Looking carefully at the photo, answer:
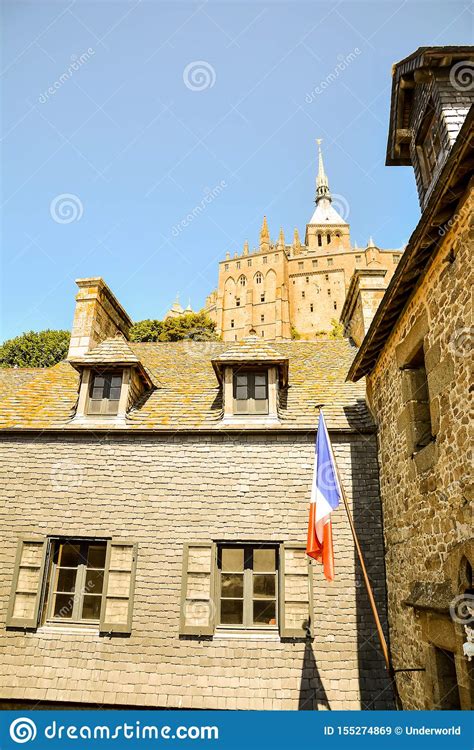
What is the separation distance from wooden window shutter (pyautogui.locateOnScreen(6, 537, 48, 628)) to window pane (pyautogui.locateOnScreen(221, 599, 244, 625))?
3284mm

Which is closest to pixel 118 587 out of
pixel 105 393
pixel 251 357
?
pixel 105 393

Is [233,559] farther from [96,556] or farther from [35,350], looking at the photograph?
[35,350]

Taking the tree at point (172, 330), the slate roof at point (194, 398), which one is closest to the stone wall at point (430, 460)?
the slate roof at point (194, 398)

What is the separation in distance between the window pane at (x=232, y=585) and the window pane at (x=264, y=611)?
344mm

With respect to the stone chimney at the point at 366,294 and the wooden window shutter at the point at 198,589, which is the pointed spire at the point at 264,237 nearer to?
the stone chimney at the point at 366,294

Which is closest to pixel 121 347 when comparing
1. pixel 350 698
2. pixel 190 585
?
pixel 190 585

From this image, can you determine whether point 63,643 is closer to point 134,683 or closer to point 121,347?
point 134,683

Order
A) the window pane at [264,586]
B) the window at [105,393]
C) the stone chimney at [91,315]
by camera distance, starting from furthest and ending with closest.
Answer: the stone chimney at [91,315], the window at [105,393], the window pane at [264,586]

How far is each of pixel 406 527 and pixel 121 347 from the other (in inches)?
265

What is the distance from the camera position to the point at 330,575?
6871 mm

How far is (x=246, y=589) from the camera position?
848 cm

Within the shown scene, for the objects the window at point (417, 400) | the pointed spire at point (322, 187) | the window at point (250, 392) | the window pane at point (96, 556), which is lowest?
the window pane at point (96, 556)

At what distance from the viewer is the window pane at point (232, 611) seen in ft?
27.6

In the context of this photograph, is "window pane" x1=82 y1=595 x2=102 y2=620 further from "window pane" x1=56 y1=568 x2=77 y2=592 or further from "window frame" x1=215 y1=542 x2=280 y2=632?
"window frame" x1=215 y1=542 x2=280 y2=632
